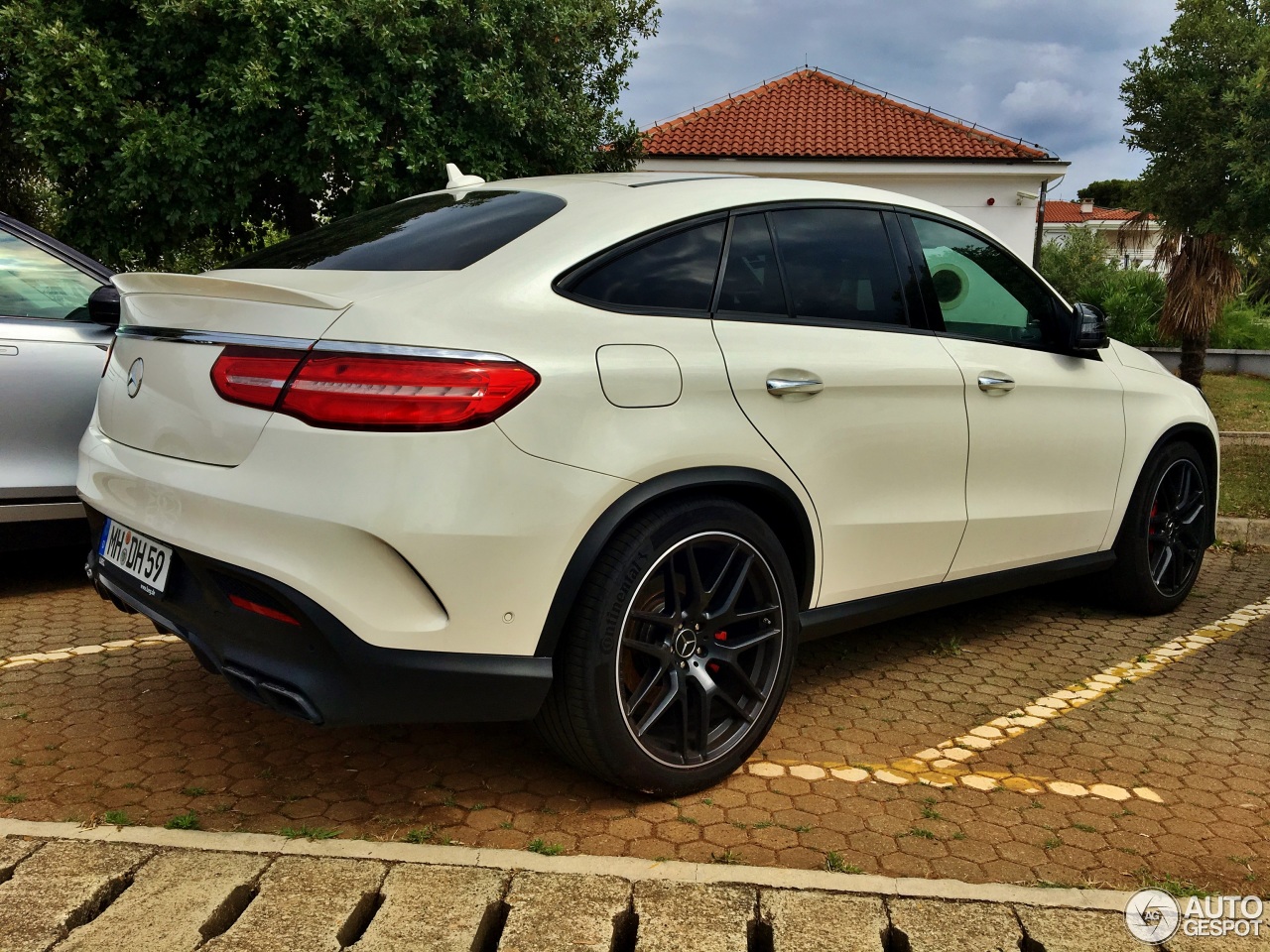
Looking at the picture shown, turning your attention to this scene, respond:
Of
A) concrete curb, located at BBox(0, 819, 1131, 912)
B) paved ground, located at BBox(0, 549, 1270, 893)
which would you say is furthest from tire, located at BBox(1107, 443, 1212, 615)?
concrete curb, located at BBox(0, 819, 1131, 912)

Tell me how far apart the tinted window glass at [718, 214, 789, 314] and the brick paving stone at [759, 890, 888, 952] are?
1613 millimetres

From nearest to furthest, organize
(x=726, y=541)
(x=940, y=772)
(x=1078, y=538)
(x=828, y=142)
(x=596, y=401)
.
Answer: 1. (x=596, y=401)
2. (x=726, y=541)
3. (x=940, y=772)
4. (x=1078, y=538)
5. (x=828, y=142)

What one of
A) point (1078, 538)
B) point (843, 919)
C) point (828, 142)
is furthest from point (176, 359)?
point (828, 142)

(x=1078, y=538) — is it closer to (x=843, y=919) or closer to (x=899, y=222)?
(x=899, y=222)

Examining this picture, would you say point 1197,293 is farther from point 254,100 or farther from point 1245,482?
point 254,100

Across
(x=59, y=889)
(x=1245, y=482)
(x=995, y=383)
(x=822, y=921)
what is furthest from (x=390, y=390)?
(x=1245, y=482)

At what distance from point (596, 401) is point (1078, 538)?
106 inches

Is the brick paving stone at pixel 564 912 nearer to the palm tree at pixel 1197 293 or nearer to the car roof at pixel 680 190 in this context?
the car roof at pixel 680 190

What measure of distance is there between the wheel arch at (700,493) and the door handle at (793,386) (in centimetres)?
25

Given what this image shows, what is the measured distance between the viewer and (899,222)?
3809mm

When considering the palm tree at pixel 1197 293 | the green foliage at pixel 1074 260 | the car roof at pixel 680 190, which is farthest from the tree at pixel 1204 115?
the green foliage at pixel 1074 260

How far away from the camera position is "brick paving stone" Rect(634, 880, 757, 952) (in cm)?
232

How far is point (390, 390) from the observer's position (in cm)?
241

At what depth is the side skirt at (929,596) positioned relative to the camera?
11.1 ft
